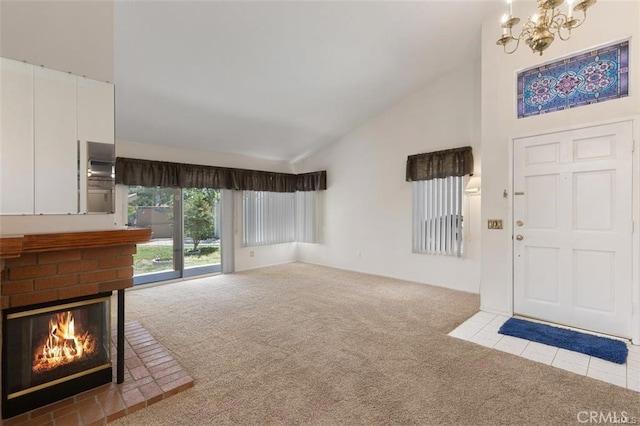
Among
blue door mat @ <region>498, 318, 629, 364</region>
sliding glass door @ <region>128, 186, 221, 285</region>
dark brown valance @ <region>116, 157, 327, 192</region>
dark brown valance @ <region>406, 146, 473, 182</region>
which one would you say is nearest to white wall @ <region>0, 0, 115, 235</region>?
dark brown valance @ <region>116, 157, 327, 192</region>

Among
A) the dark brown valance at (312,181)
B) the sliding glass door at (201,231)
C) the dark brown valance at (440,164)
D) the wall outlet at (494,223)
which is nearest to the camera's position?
the wall outlet at (494,223)

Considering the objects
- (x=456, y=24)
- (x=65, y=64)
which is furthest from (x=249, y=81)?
(x=456, y=24)

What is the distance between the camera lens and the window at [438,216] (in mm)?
4465

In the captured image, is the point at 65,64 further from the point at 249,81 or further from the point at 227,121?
the point at 227,121

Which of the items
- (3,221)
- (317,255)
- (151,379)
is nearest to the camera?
Result: (3,221)

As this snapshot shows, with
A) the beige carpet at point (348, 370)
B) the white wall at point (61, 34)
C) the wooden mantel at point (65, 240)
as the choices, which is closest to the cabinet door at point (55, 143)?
the white wall at point (61, 34)

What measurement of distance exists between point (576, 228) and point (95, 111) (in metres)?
4.42

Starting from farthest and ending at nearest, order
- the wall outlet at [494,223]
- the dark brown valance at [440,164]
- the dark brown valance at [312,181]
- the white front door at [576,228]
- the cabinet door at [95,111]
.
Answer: the dark brown valance at [312,181]
the dark brown valance at [440,164]
the wall outlet at [494,223]
the white front door at [576,228]
the cabinet door at [95,111]

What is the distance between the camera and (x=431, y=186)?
15.5 feet

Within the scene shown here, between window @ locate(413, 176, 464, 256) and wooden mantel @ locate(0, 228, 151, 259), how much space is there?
411cm

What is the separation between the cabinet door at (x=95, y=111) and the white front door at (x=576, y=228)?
13.0 ft

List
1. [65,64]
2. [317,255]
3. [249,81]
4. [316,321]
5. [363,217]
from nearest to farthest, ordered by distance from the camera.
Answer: [65,64] < [316,321] < [249,81] < [363,217] < [317,255]

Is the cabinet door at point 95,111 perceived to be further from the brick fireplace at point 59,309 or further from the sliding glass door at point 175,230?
the sliding glass door at point 175,230

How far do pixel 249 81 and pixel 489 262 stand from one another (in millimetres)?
3820
